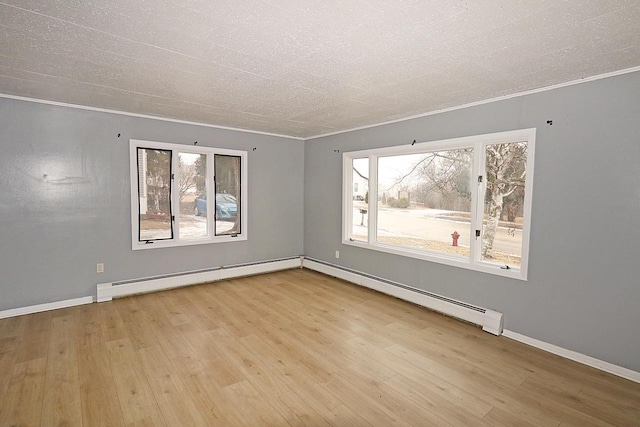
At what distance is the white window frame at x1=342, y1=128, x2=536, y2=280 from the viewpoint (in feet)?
9.84

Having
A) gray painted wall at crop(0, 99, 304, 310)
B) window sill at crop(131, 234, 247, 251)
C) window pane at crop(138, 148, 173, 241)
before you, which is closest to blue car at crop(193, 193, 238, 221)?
window sill at crop(131, 234, 247, 251)

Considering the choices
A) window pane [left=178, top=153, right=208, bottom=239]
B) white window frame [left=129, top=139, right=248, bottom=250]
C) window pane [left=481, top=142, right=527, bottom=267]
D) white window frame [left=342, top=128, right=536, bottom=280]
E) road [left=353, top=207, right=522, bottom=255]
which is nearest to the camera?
white window frame [left=342, top=128, right=536, bottom=280]

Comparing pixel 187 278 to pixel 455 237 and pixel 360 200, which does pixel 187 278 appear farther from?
pixel 455 237

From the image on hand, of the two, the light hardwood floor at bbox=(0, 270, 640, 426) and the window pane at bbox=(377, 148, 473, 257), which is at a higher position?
the window pane at bbox=(377, 148, 473, 257)

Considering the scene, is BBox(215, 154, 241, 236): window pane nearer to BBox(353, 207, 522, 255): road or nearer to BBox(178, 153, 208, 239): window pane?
BBox(178, 153, 208, 239): window pane

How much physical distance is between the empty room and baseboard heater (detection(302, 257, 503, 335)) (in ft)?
0.07

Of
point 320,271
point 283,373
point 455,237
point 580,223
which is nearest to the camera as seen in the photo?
point 283,373

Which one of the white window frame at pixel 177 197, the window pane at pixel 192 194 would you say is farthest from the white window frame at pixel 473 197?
the window pane at pixel 192 194

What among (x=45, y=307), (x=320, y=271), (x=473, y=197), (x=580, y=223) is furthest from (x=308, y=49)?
(x=45, y=307)

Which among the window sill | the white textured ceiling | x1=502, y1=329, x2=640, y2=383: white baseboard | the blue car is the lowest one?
x1=502, y1=329, x2=640, y2=383: white baseboard

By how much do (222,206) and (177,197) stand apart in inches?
29.5

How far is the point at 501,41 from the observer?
6.53ft

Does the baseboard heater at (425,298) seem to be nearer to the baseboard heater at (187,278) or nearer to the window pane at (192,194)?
the baseboard heater at (187,278)

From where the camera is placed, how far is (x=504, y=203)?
3271 millimetres
